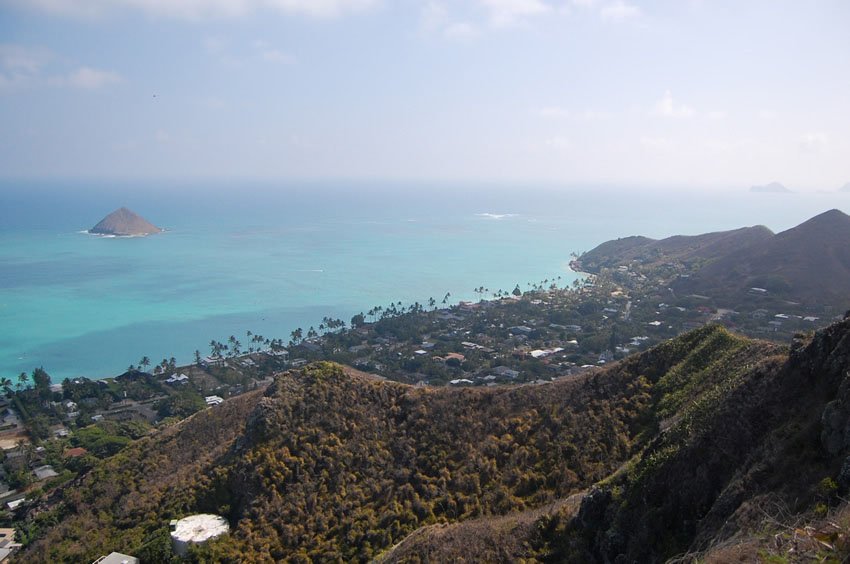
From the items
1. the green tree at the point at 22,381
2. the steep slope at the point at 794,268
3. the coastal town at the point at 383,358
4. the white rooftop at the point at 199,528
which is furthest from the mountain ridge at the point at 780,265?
the green tree at the point at 22,381

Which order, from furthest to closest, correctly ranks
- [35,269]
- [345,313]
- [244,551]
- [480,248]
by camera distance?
1. [480,248]
2. [35,269]
3. [345,313]
4. [244,551]

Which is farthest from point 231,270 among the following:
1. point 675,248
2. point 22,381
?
point 675,248

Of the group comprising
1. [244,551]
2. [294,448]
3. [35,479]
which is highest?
[294,448]

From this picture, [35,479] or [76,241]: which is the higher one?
[76,241]

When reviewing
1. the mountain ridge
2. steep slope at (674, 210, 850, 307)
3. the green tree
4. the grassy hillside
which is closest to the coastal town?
the green tree

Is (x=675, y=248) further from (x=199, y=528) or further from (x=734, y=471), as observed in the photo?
(x=199, y=528)

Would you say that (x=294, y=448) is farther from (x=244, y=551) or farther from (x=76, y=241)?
(x=76, y=241)

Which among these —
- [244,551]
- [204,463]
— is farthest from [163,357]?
[244,551]

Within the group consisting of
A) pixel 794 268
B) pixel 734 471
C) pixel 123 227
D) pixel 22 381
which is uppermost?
pixel 123 227
